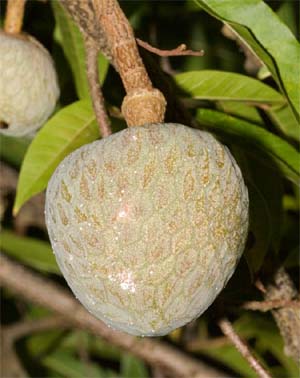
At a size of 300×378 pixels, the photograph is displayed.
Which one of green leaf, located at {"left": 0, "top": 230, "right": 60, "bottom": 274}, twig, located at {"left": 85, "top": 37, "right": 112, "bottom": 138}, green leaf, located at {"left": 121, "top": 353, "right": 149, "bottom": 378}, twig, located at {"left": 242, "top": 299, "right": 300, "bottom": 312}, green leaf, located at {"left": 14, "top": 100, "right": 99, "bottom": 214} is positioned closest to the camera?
twig, located at {"left": 85, "top": 37, "right": 112, "bottom": 138}

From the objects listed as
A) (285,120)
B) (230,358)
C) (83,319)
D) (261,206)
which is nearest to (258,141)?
(261,206)

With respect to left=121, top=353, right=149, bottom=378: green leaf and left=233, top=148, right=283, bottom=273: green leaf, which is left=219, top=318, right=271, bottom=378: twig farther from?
left=121, top=353, right=149, bottom=378: green leaf

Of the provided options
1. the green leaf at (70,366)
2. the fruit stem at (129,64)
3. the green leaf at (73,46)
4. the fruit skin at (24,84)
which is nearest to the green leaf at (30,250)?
the green leaf at (70,366)

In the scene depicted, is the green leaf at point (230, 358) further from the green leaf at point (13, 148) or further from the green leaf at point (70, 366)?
the green leaf at point (13, 148)

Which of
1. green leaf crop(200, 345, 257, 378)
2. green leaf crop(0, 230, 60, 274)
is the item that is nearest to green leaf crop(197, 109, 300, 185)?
green leaf crop(0, 230, 60, 274)

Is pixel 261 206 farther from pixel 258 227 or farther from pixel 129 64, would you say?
pixel 129 64

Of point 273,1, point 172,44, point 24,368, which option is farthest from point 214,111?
point 24,368

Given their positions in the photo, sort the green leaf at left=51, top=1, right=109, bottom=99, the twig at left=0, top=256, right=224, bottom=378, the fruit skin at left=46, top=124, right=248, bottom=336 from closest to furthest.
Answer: the fruit skin at left=46, top=124, right=248, bottom=336 < the green leaf at left=51, top=1, right=109, bottom=99 < the twig at left=0, top=256, right=224, bottom=378
